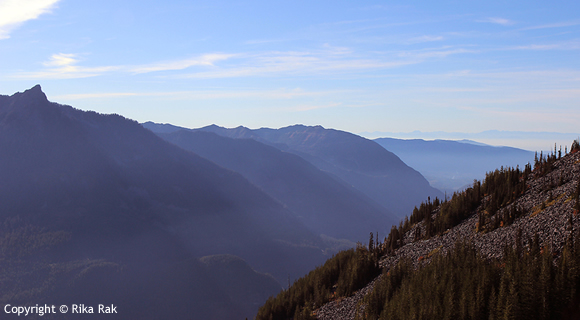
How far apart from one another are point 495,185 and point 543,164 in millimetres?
8404

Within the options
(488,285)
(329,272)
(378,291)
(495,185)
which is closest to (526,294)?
(488,285)

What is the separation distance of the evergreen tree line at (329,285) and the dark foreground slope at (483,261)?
30 centimetres

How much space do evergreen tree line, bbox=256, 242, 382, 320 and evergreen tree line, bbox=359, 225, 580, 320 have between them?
17635mm

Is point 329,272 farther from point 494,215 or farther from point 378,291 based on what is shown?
point 494,215

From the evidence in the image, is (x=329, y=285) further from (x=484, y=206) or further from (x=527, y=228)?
(x=527, y=228)

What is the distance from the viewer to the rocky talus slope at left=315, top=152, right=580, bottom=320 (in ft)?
160

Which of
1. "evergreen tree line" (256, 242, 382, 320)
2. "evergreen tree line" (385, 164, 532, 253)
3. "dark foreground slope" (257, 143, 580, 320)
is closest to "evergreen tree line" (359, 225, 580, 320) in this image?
"dark foreground slope" (257, 143, 580, 320)

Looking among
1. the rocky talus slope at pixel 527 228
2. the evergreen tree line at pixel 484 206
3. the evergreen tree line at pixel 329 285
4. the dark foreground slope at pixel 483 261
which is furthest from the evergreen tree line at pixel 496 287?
the evergreen tree line at pixel 329 285

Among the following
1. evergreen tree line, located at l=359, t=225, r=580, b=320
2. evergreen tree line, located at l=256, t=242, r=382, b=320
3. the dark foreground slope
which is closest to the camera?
evergreen tree line, located at l=359, t=225, r=580, b=320

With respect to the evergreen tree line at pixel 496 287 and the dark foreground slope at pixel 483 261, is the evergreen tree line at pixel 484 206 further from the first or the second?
the evergreen tree line at pixel 496 287

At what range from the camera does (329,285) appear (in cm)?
8662

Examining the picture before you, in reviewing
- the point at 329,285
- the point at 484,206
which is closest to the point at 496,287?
the point at 484,206

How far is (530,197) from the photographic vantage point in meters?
63.9

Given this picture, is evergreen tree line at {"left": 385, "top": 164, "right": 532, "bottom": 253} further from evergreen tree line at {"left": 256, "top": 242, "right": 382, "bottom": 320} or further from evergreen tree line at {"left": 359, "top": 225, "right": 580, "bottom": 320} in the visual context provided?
evergreen tree line at {"left": 359, "top": 225, "right": 580, "bottom": 320}
